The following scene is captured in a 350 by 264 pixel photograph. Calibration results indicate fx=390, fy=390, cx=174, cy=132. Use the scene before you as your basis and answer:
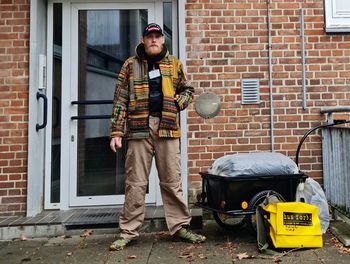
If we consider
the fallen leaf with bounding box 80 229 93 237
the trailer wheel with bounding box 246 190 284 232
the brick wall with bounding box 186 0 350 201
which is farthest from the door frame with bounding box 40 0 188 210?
the trailer wheel with bounding box 246 190 284 232

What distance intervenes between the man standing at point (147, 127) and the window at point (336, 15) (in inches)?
85.6

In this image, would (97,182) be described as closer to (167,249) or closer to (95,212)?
(95,212)

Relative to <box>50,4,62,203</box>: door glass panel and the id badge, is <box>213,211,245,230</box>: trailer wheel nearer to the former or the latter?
the id badge

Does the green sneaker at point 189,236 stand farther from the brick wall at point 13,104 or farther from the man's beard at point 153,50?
the brick wall at point 13,104

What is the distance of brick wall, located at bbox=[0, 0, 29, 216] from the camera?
175 inches

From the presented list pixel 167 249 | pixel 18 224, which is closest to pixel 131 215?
pixel 167 249

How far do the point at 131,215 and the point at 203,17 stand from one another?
249cm

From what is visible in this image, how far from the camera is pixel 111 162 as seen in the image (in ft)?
15.7

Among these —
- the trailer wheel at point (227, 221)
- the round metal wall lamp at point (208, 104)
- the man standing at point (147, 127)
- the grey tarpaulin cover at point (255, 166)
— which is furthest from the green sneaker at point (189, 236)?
the round metal wall lamp at point (208, 104)

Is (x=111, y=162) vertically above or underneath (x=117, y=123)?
underneath

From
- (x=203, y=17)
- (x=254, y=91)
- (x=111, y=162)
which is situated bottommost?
(x=111, y=162)

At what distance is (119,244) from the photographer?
3.59 meters

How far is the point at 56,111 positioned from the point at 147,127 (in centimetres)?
164

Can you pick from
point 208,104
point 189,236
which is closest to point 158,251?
point 189,236
